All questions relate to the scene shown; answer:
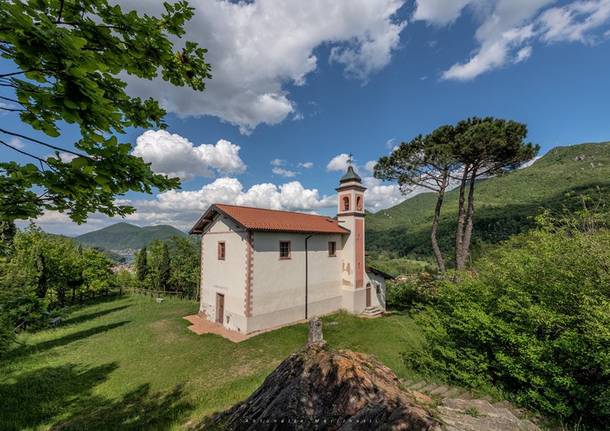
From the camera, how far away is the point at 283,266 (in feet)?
48.9

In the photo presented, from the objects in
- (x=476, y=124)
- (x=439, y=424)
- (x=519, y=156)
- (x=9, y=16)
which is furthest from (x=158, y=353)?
(x=519, y=156)

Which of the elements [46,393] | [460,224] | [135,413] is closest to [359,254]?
[460,224]

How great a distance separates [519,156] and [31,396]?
80.4 feet

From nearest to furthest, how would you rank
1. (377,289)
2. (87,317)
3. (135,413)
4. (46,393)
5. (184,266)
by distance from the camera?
(135,413) < (46,393) < (87,317) < (377,289) < (184,266)

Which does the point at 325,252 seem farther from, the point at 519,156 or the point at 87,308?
the point at 87,308

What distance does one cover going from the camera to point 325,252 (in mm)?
17281

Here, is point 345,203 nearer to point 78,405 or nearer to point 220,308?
point 220,308

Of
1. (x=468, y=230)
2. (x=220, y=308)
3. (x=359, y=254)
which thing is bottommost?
(x=220, y=308)

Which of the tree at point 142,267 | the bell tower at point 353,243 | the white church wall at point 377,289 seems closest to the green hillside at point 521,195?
the white church wall at point 377,289

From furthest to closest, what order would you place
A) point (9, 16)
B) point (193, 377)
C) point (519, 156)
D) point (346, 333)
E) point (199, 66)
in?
Result: point (519, 156), point (346, 333), point (193, 377), point (199, 66), point (9, 16)

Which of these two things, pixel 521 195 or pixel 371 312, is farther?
pixel 521 195

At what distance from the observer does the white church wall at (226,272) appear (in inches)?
540

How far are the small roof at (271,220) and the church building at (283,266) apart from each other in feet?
0.16

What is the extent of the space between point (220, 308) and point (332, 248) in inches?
323
